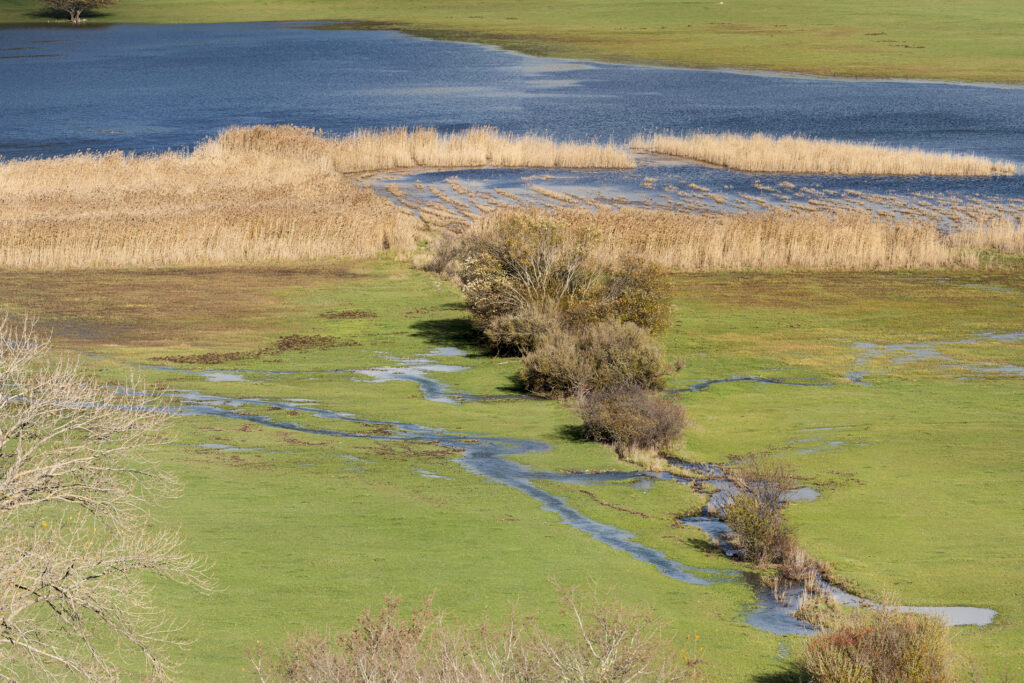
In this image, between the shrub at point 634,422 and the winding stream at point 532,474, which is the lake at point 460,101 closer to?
the winding stream at point 532,474

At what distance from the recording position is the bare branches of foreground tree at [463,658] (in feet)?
43.0

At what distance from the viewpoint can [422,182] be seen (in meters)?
89.0

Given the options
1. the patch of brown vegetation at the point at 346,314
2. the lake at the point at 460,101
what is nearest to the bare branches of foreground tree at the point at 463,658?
the patch of brown vegetation at the point at 346,314

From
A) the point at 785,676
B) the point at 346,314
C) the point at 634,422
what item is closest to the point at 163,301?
the point at 346,314

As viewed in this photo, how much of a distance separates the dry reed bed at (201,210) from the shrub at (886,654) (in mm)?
46117

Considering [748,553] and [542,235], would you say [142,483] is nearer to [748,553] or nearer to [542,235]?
[748,553]

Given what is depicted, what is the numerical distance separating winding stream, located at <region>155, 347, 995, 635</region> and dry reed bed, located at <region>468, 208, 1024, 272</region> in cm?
2102

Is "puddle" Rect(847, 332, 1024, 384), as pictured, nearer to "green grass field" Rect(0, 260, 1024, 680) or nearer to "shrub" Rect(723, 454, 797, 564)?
"green grass field" Rect(0, 260, 1024, 680)

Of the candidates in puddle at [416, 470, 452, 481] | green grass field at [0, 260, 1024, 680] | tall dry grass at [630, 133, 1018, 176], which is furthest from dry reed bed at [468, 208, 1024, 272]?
puddle at [416, 470, 452, 481]

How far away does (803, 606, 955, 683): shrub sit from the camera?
1529cm

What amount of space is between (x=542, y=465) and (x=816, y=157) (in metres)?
70.5

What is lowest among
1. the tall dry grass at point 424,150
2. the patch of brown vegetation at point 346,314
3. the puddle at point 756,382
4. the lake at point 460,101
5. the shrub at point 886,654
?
the patch of brown vegetation at point 346,314

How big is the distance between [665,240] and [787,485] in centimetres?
3656

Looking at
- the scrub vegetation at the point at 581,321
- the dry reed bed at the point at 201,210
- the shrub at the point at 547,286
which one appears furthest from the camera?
the dry reed bed at the point at 201,210
